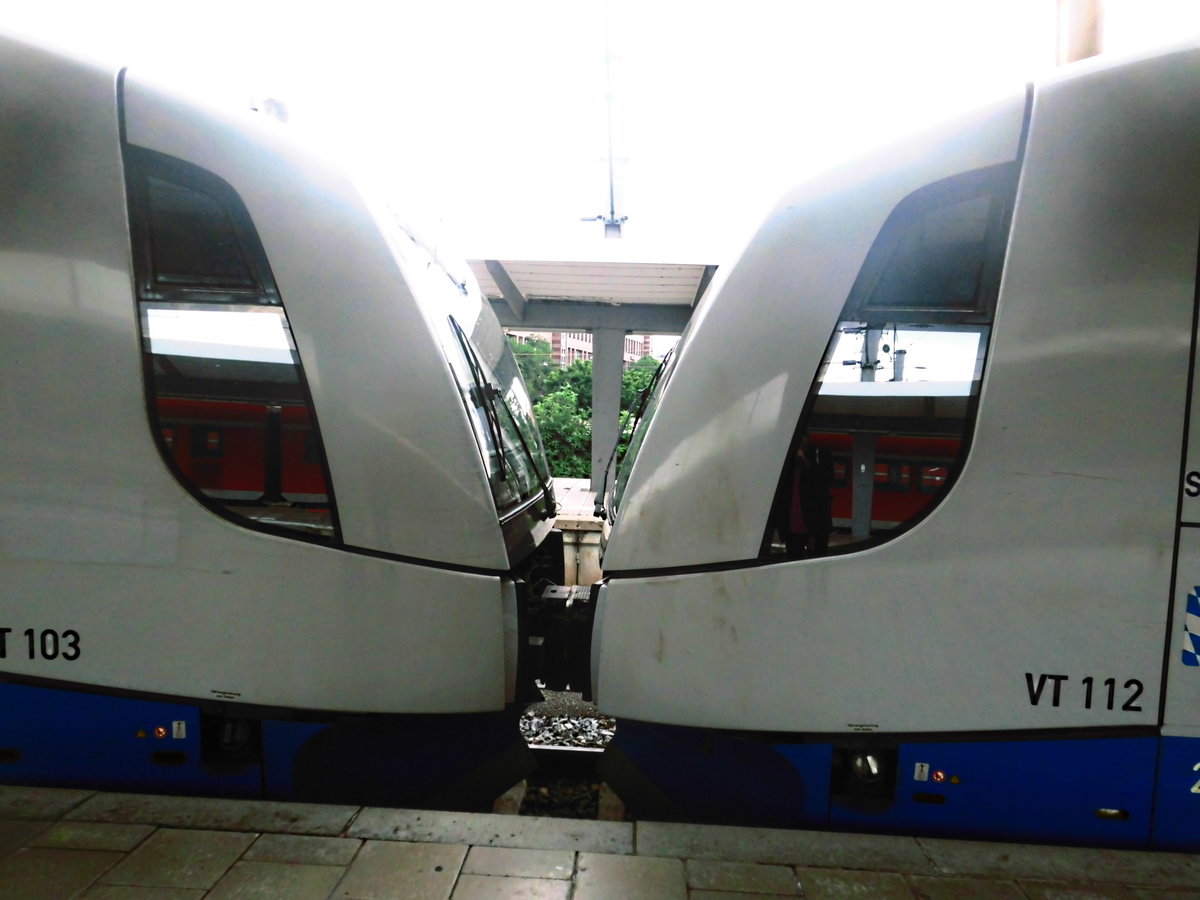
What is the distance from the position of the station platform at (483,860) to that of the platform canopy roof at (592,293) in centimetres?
553

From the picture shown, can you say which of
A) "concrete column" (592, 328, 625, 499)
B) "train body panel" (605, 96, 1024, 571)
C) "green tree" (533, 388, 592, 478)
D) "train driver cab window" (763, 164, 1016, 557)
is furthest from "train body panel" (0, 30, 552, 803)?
"green tree" (533, 388, 592, 478)

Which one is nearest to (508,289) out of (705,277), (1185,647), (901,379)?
(705,277)

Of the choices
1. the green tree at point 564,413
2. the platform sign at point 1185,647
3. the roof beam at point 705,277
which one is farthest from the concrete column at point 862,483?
the green tree at point 564,413

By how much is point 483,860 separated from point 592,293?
6960 millimetres

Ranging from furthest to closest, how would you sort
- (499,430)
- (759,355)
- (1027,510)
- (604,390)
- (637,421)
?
1. (604,390)
2. (637,421)
3. (499,430)
4. (759,355)
5. (1027,510)

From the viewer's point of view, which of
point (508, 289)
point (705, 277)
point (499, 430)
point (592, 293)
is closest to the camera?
point (499, 430)

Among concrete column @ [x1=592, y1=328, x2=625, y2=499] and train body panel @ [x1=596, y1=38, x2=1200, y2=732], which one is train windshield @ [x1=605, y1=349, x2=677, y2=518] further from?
concrete column @ [x1=592, y1=328, x2=625, y2=499]

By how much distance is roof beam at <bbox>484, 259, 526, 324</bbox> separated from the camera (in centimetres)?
712

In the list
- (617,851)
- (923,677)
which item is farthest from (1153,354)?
(617,851)

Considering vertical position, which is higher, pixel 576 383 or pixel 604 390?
pixel 576 383

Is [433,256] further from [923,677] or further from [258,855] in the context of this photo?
[923,677]

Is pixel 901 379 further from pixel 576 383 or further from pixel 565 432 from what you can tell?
pixel 576 383

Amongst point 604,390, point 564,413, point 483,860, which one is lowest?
point 483,860

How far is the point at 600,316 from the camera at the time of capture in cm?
880
